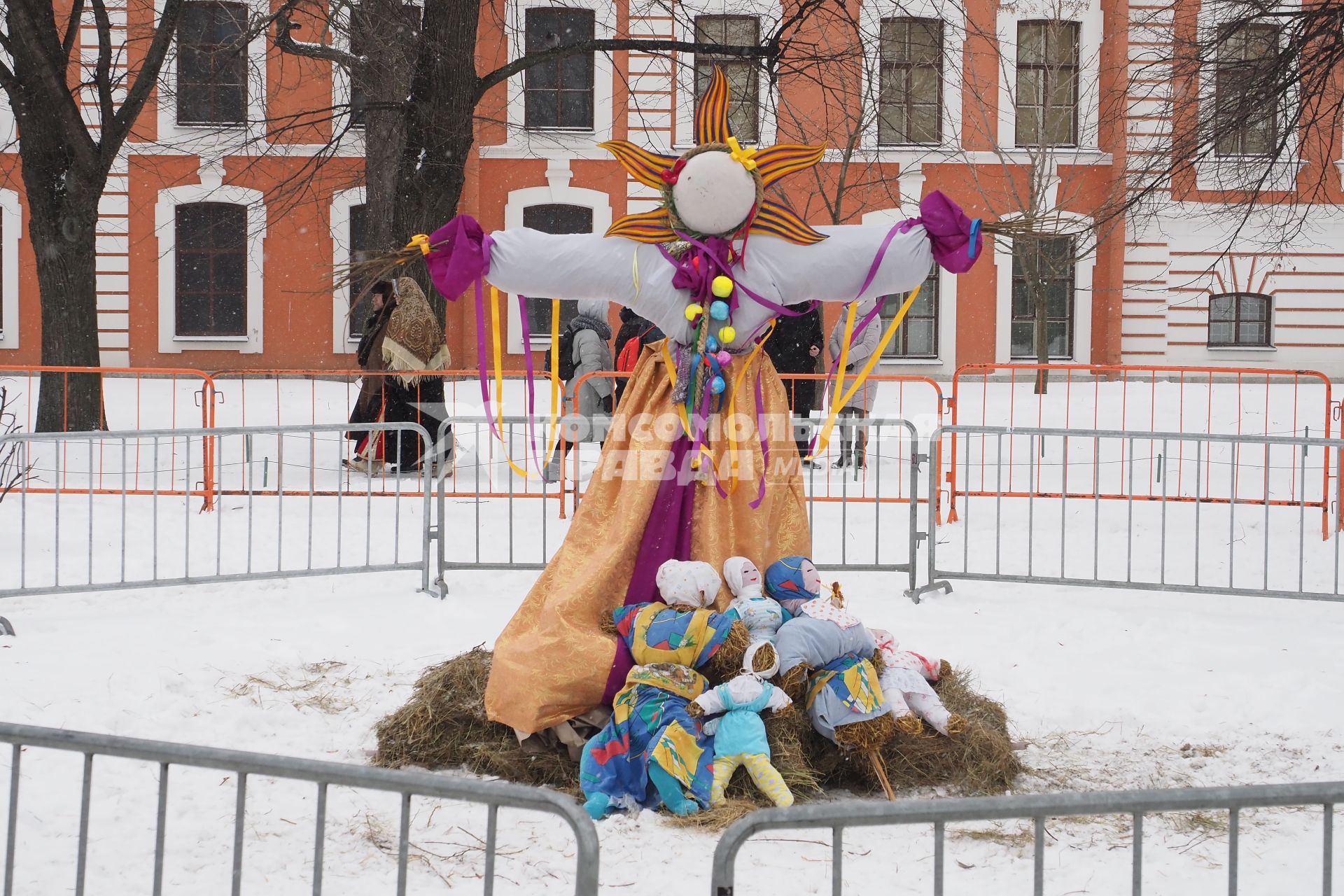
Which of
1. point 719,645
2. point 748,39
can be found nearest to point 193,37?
point 748,39

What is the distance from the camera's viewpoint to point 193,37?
799 inches

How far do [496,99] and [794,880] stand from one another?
19.1m

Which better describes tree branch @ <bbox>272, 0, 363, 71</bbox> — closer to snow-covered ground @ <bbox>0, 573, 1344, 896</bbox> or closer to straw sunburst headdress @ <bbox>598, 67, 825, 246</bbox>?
snow-covered ground @ <bbox>0, 573, 1344, 896</bbox>

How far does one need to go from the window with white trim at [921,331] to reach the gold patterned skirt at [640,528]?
17889 mm

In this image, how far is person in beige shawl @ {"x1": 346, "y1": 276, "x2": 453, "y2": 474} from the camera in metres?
11.1

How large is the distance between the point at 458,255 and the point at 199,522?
561 centimetres

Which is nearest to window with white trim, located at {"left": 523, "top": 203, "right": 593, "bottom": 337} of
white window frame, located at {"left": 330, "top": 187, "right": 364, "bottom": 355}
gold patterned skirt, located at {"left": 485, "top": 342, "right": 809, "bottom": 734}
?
white window frame, located at {"left": 330, "top": 187, "right": 364, "bottom": 355}

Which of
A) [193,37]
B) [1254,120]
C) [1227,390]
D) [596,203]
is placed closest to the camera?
[1254,120]

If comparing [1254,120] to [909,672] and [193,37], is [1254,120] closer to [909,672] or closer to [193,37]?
[909,672]

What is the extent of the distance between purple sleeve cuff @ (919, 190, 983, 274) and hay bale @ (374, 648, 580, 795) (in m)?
2.23

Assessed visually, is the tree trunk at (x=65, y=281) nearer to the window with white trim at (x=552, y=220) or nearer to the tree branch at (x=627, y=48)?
the tree branch at (x=627, y=48)

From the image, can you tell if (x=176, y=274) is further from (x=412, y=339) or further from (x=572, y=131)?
(x=412, y=339)

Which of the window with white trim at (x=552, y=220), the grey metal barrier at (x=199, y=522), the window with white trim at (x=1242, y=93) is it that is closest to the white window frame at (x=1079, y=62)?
the window with white trim at (x=552, y=220)

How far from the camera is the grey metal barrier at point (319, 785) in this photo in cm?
219
